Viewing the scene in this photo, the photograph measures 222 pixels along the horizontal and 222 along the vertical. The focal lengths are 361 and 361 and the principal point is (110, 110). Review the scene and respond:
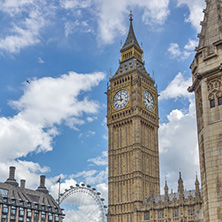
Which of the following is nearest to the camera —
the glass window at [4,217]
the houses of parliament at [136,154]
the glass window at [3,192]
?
the houses of parliament at [136,154]

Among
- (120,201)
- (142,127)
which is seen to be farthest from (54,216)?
(142,127)

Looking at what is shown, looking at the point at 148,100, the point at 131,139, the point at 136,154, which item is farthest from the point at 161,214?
the point at 148,100

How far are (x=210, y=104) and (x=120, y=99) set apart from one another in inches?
3417

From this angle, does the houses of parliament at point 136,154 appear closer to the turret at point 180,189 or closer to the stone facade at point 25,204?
the turret at point 180,189

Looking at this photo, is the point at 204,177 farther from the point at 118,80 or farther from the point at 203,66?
the point at 118,80

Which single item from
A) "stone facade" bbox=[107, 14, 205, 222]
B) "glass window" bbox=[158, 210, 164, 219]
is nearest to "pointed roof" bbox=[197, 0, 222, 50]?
"stone facade" bbox=[107, 14, 205, 222]

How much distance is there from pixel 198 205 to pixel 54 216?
6552cm

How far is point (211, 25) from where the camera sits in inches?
844

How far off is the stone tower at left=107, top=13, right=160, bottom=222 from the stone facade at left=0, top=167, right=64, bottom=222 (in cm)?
3623

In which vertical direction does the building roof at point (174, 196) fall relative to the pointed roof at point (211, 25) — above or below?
below

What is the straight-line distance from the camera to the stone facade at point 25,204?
114188 mm

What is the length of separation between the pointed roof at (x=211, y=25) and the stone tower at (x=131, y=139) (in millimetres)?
74629

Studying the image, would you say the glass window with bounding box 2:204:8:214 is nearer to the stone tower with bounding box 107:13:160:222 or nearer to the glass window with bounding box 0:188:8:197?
the glass window with bounding box 0:188:8:197

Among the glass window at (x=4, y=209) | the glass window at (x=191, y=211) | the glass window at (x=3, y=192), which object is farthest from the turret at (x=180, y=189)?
the glass window at (x=3, y=192)
